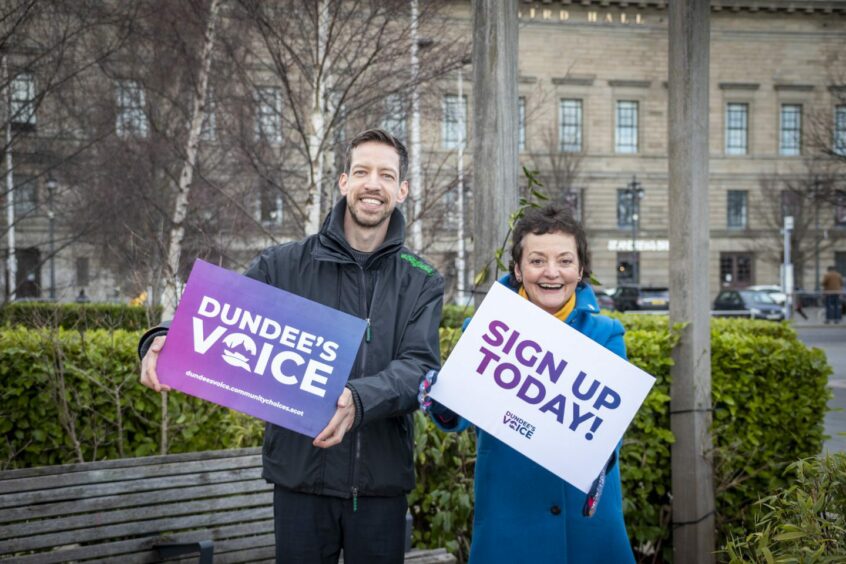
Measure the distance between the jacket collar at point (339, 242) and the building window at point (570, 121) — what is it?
49.5 meters

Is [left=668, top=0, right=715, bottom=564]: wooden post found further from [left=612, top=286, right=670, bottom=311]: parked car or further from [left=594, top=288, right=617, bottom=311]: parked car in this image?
[left=612, top=286, right=670, bottom=311]: parked car

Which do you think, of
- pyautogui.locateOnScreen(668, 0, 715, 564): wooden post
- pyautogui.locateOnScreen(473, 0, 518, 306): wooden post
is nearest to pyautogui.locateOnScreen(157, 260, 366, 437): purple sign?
pyautogui.locateOnScreen(473, 0, 518, 306): wooden post

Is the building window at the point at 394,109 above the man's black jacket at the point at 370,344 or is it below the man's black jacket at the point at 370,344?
above

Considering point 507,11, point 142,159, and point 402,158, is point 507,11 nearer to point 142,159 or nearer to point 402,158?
point 402,158

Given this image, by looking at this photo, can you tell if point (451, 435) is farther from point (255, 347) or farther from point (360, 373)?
point (255, 347)

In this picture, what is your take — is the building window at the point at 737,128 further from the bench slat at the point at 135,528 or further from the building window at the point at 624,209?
the bench slat at the point at 135,528

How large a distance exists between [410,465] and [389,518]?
0.20 meters

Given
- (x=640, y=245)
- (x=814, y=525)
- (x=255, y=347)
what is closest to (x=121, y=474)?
(x=255, y=347)

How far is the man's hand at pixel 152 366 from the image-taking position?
112 inches

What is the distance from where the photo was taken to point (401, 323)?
3010 mm

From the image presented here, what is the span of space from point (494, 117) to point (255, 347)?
2.22 meters

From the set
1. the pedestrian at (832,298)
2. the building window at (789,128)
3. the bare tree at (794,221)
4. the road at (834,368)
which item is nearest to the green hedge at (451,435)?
the road at (834,368)

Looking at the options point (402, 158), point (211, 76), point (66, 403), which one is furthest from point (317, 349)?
point (211, 76)

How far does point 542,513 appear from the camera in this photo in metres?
3.00
